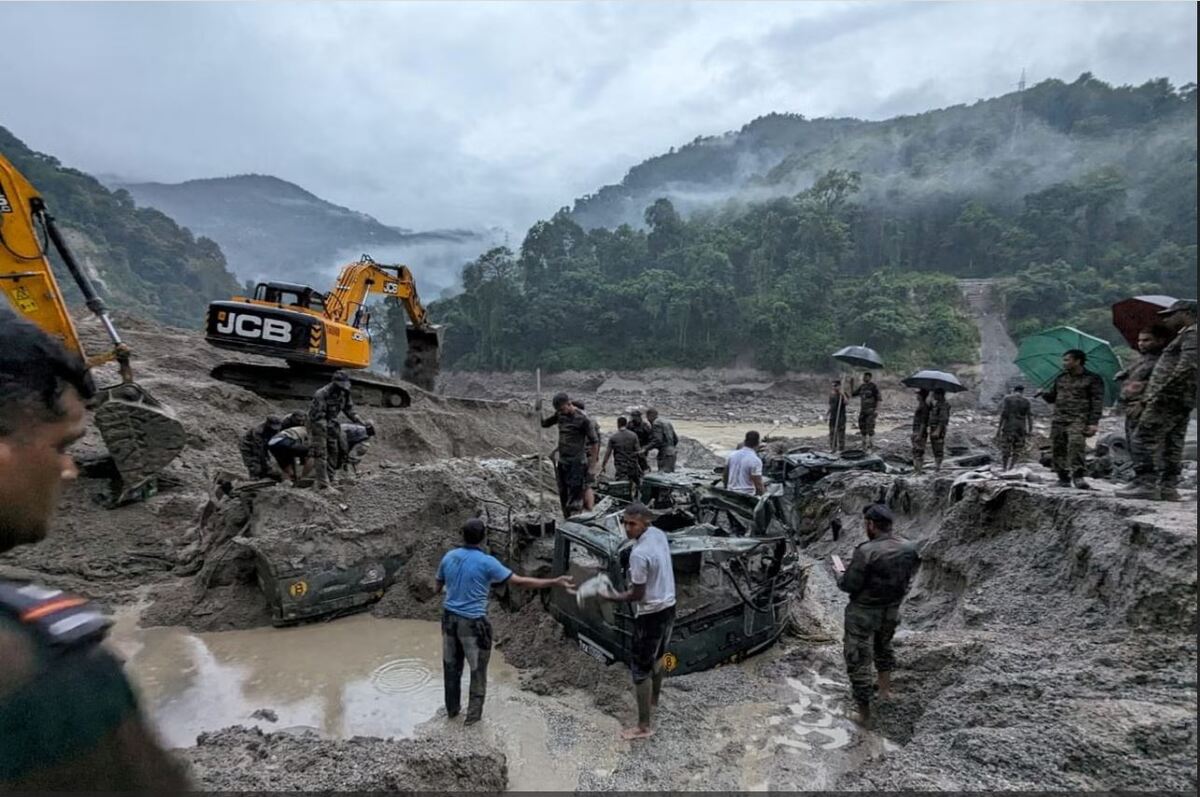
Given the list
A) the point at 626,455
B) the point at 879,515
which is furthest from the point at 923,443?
the point at 879,515

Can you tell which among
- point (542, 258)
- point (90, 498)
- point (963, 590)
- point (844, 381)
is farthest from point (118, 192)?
point (963, 590)

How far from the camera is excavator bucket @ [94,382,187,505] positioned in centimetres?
806

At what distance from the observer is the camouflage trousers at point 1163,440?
5.06m

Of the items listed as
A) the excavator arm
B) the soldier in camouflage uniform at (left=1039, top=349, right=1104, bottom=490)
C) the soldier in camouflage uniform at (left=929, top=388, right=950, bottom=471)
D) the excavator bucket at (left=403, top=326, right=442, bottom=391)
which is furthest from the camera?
the excavator bucket at (left=403, top=326, right=442, bottom=391)

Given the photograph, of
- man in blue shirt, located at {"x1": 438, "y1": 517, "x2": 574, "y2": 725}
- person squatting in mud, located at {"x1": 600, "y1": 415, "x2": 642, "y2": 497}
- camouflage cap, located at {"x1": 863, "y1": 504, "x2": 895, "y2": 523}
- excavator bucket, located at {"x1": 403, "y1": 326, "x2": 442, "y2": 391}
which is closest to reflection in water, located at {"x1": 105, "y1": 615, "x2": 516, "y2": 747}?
man in blue shirt, located at {"x1": 438, "y1": 517, "x2": 574, "y2": 725}

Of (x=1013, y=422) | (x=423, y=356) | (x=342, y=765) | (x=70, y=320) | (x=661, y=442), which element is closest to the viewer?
(x=342, y=765)

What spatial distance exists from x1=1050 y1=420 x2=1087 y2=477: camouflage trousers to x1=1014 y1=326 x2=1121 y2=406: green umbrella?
0.47m

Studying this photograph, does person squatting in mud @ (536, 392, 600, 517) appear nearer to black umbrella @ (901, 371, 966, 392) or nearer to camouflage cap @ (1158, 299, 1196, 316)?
black umbrella @ (901, 371, 966, 392)

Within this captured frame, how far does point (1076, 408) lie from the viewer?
632cm

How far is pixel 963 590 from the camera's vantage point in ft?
21.2

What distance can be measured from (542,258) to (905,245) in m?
31.9

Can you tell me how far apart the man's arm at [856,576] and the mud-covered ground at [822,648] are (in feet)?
2.84

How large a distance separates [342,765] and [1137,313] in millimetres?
7550

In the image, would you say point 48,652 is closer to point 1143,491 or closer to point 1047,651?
point 1047,651
